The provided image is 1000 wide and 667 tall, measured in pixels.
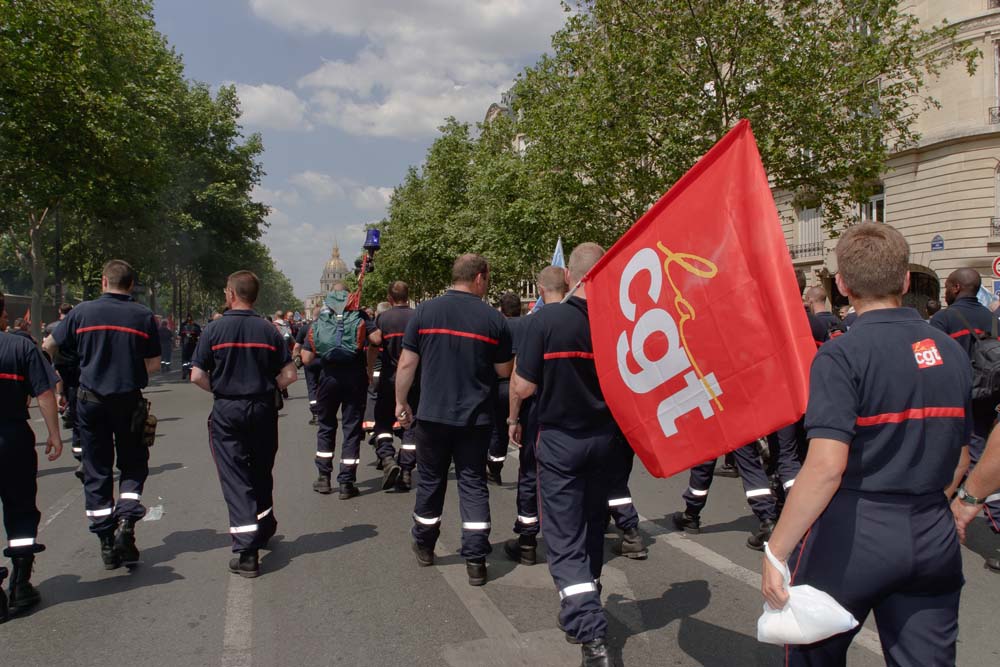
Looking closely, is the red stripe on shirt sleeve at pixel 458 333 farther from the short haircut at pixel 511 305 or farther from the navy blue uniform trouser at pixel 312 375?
the navy blue uniform trouser at pixel 312 375

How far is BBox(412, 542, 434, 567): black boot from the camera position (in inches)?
198

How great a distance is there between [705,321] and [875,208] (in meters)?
26.5

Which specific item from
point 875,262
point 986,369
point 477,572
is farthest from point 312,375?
point 875,262

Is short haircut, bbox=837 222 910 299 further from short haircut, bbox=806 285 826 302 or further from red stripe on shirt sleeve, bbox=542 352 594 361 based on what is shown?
short haircut, bbox=806 285 826 302

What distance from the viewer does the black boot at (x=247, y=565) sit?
4.88 m

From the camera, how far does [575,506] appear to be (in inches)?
142

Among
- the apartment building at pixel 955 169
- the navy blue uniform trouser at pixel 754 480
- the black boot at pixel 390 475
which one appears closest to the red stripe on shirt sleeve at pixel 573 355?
the navy blue uniform trouser at pixel 754 480

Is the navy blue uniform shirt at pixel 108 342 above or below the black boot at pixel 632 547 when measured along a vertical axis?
above

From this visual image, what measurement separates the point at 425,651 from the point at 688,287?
7.23 feet

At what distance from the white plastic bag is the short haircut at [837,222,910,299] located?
91 cm

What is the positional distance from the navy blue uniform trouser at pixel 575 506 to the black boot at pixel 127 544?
3.03 meters

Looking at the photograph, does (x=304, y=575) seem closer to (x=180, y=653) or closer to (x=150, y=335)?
(x=180, y=653)

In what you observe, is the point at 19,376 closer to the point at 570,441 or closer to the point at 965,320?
the point at 570,441

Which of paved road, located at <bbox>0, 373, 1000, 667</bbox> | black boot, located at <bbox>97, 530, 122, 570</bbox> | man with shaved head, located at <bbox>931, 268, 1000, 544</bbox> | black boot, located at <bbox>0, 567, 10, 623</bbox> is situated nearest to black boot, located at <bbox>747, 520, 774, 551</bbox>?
paved road, located at <bbox>0, 373, 1000, 667</bbox>
